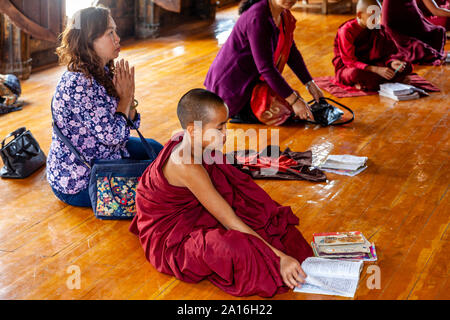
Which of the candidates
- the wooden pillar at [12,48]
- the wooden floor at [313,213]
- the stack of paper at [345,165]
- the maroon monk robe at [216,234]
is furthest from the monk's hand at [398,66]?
the wooden pillar at [12,48]

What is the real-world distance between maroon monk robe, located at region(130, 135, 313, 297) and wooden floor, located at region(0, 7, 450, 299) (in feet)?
0.26

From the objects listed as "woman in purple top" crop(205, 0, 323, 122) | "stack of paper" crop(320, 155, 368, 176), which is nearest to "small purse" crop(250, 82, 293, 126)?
"woman in purple top" crop(205, 0, 323, 122)

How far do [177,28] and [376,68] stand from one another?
3656 mm

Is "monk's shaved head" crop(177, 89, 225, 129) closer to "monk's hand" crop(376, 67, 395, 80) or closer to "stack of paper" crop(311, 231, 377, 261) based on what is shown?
"stack of paper" crop(311, 231, 377, 261)

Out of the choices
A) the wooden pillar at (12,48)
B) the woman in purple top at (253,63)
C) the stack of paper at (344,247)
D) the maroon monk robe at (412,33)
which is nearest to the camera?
the stack of paper at (344,247)

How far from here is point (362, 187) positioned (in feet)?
11.6

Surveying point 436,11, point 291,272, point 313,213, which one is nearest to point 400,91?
point 436,11

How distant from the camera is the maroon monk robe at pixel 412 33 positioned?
639cm

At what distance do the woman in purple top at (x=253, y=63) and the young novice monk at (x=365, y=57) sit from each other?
985mm

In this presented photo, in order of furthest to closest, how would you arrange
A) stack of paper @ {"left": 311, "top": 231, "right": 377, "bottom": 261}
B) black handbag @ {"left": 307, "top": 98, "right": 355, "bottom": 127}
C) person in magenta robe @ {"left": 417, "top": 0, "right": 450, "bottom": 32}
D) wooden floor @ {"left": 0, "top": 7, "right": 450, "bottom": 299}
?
person in magenta robe @ {"left": 417, "top": 0, "right": 450, "bottom": 32}
black handbag @ {"left": 307, "top": 98, "right": 355, "bottom": 127}
stack of paper @ {"left": 311, "top": 231, "right": 377, "bottom": 261}
wooden floor @ {"left": 0, "top": 7, "right": 450, "bottom": 299}

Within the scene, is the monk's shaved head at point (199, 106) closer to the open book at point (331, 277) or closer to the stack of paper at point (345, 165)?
the open book at point (331, 277)

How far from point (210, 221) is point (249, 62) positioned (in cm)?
202

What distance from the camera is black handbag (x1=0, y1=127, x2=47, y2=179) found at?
3.66m

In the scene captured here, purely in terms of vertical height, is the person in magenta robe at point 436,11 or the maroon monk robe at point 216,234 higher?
the person in magenta robe at point 436,11
